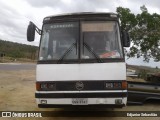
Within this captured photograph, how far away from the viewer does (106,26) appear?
32.2 feet

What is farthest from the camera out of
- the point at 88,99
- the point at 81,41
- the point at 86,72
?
the point at 81,41

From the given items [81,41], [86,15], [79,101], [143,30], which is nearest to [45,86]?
[79,101]

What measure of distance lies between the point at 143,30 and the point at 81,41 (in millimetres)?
8853

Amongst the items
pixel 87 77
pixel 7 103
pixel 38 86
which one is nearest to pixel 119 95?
pixel 87 77

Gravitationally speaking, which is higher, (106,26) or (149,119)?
(106,26)

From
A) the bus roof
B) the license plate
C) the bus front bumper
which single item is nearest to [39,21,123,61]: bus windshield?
the bus roof

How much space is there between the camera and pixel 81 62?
9391 millimetres

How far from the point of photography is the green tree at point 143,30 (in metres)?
A: 17.6

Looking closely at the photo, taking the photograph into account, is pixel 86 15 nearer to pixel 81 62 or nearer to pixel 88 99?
pixel 81 62

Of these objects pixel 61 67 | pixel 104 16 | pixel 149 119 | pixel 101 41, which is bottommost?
pixel 149 119

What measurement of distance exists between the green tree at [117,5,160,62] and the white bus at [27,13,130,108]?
7794 mm

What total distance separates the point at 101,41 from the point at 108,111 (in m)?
2.57

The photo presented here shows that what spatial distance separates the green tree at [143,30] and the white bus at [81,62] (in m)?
7.79

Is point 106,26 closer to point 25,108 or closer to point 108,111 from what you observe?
point 108,111
